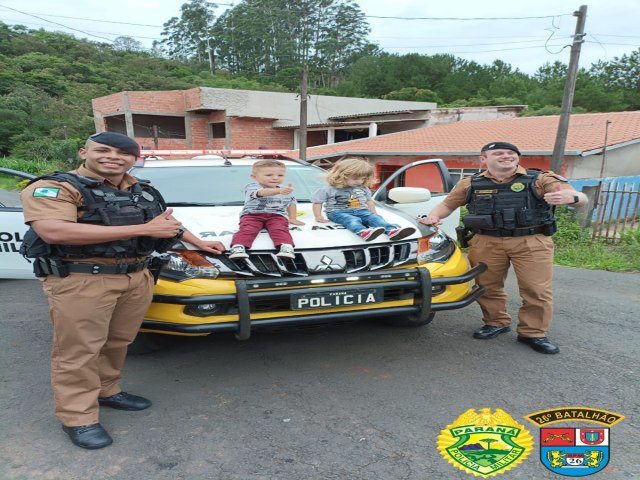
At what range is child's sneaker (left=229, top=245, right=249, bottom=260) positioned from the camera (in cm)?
254

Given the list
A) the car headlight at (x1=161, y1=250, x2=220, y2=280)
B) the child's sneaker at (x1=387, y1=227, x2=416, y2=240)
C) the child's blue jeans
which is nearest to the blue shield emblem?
the child's sneaker at (x1=387, y1=227, x2=416, y2=240)

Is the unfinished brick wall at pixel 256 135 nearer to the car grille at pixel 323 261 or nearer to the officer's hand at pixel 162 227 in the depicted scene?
the car grille at pixel 323 261

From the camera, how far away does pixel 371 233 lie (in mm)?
2824

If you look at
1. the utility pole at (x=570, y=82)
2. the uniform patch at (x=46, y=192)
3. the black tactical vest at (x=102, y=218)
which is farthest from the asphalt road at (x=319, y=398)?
the utility pole at (x=570, y=82)

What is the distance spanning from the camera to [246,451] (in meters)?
2.16

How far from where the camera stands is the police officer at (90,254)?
1978 millimetres

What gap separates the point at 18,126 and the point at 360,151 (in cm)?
3000

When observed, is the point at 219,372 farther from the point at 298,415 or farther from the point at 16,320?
the point at 16,320

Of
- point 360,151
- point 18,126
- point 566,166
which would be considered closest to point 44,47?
point 18,126

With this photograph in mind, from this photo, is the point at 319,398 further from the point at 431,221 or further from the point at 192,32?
the point at 192,32

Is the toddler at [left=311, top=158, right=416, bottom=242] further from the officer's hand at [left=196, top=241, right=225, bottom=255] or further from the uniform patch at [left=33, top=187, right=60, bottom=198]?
the uniform patch at [left=33, top=187, right=60, bottom=198]

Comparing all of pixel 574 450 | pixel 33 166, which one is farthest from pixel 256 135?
pixel 574 450

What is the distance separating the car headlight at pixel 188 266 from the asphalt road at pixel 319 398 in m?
0.72

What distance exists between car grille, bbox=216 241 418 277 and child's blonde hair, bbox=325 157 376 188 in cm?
73
